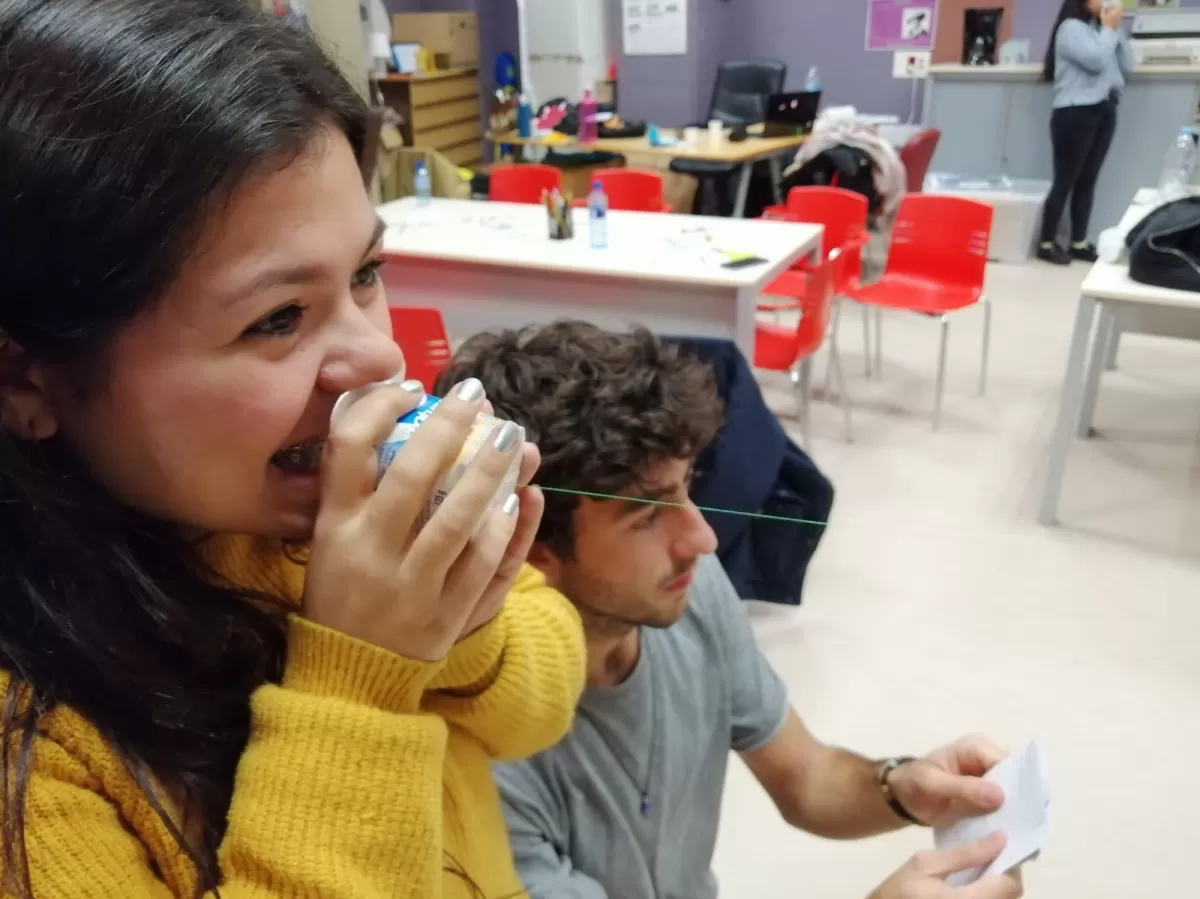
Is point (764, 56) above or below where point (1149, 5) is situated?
below

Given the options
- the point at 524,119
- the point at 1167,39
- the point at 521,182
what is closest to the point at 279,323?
the point at 521,182

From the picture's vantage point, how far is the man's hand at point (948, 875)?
0.89 meters

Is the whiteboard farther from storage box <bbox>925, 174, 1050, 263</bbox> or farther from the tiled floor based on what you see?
the tiled floor

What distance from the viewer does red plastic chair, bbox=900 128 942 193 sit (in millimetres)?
4988

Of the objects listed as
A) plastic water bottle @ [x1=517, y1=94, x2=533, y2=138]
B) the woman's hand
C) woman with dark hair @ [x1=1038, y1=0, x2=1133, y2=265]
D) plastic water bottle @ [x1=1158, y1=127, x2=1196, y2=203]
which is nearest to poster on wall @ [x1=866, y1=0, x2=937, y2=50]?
woman with dark hair @ [x1=1038, y1=0, x2=1133, y2=265]

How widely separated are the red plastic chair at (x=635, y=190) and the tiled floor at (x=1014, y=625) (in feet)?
3.44

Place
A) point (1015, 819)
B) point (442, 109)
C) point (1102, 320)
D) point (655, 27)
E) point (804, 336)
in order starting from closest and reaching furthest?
1. point (1015, 819)
2. point (1102, 320)
3. point (804, 336)
4. point (655, 27)
5. point (442, 109)

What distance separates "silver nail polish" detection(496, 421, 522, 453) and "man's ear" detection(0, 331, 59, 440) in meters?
0.25

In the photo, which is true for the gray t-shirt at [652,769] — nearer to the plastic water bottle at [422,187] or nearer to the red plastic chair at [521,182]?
the plastic water bottle at [422,187]

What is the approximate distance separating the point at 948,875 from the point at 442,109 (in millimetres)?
6686

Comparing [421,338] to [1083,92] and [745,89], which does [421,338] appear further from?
[745,89]

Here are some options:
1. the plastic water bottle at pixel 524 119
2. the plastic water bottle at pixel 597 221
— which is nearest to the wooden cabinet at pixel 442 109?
the plastic water bottle at pixel 524 119

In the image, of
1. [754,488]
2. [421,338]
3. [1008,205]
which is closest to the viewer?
[754,488]

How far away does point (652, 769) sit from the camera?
3.45 ft
